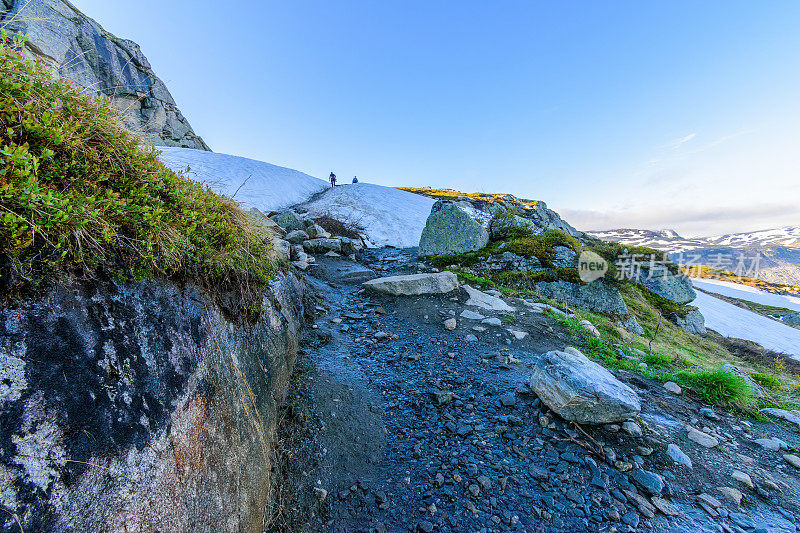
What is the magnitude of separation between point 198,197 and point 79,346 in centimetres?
200

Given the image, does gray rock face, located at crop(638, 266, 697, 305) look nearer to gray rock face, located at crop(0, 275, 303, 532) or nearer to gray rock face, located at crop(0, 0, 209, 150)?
gray rock face, located at crop(0, 275, 303, 532)

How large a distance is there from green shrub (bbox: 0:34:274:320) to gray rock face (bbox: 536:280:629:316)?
11134mm

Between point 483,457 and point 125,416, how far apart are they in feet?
11.8

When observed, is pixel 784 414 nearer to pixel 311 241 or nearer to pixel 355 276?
pixel 355 276

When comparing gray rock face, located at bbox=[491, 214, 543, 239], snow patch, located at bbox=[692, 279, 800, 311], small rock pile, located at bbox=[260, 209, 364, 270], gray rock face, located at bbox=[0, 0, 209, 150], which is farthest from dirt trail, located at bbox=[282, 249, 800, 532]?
snow patch, located at bbox=[692, 279, 800, 311]

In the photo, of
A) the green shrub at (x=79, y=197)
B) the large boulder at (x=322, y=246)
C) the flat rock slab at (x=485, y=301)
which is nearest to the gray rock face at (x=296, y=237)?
the large boulder at (x=322, y=246)

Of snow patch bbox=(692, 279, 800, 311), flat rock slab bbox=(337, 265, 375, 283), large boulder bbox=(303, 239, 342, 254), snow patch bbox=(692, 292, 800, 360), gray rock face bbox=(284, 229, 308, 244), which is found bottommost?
snow patch bbox=(692, 279, 800, 311)

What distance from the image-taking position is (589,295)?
11055mm

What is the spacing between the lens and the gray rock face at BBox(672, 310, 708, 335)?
51.6 feet

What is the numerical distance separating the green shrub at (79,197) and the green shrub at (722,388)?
7536mm

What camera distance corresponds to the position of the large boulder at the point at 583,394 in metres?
3.74

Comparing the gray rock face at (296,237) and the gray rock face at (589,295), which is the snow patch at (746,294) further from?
the gray rock face at (296,237)

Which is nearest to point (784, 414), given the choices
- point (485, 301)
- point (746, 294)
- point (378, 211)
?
point (485, 301)

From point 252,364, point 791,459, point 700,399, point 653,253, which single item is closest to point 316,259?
point 252,364
